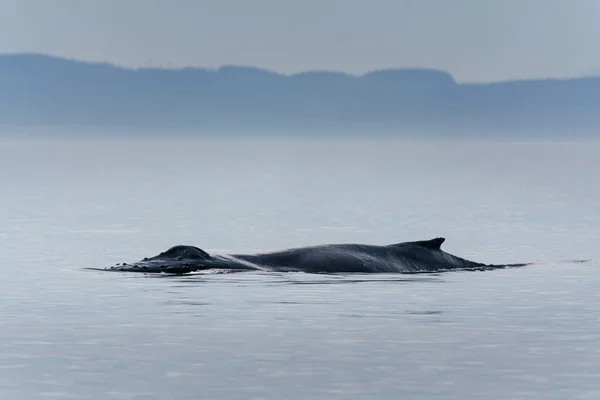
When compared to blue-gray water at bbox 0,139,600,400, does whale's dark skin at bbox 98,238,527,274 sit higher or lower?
higher

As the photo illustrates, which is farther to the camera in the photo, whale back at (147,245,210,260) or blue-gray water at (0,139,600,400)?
whale back at (147,245,210,260)

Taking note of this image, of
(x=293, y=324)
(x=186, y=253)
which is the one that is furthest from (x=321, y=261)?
(x=293, y=324)

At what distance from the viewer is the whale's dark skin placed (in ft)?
107

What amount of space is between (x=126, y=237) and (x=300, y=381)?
2581 cm

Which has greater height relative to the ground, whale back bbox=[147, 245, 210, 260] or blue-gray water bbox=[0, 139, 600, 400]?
whale back bbox=[147, 245, 210, 260]

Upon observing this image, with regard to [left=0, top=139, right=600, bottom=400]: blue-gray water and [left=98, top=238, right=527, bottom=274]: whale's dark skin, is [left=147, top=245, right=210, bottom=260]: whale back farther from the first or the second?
[left=0, top=139, right=600, bottom=400]: blue-gray water

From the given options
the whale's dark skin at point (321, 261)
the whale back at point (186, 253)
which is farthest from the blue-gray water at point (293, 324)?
the whale back at point (186, 253)

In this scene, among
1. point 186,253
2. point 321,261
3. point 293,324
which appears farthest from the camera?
point 321,261

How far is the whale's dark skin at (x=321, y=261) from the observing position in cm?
3259

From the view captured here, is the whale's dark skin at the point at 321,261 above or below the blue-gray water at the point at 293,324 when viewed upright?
above

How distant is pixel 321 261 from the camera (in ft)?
111

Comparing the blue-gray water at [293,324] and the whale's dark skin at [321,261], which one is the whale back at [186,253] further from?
the blue-gray water at [293,324]

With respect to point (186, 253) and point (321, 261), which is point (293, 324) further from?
point (321, 261)

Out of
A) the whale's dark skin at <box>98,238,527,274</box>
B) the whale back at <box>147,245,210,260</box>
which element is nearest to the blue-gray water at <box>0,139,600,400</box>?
the whale's dark skin at <box>98,238,527,274</box>
